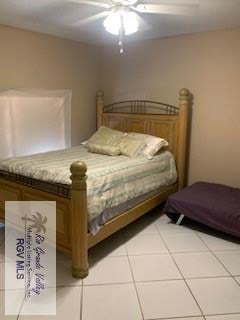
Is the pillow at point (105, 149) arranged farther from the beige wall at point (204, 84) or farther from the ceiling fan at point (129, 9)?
the ceiling fan at point (129, 9)

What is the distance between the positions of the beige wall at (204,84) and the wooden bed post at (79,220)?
2085 mm

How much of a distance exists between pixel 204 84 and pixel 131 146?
1.24 meters

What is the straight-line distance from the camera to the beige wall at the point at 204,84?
3344 mm

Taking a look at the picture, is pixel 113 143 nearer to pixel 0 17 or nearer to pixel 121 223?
pixel 121 223

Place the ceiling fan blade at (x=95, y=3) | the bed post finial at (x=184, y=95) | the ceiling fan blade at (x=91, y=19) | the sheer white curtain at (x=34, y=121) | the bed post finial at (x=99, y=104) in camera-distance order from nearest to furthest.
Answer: the ceiling fan blade at (x=95, y=3)
the ceiling fan blade at (x=91, y=19)
the sheer white curtain at (x=34, y=121)
the bed post finial at (x=184, y=95)
the bed post finial at (x=99, y=104)

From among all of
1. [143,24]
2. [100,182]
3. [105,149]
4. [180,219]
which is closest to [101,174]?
[100,182]

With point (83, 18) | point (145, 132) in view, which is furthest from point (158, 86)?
point (83, 18)

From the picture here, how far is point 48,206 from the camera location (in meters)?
2.36

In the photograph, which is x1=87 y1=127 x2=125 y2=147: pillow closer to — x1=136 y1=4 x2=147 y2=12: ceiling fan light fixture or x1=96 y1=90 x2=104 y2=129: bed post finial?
x1=96 y1=90 x2=104 y2=129: bed post finial

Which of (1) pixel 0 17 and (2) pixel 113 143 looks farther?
(2) pixel 113 143

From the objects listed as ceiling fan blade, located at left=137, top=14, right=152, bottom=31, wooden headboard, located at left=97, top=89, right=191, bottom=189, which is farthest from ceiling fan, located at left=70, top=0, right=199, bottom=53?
wooden headboard, located at left=97, top=89, right=191, bottom=189

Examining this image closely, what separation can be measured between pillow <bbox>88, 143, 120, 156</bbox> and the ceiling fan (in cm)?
129

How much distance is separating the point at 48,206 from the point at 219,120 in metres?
2.33
